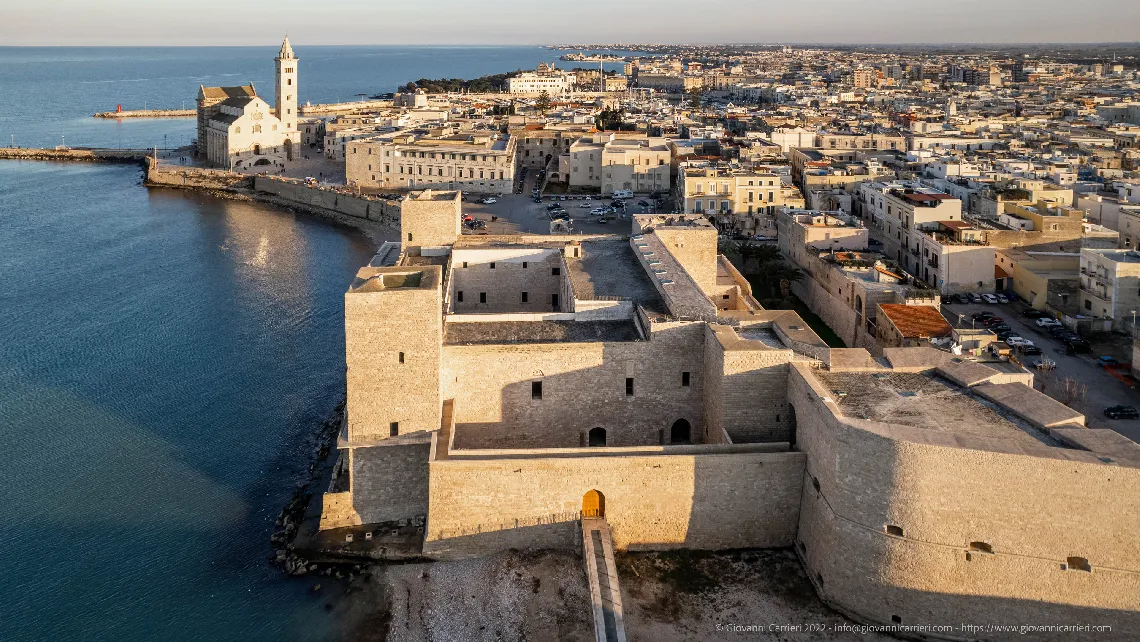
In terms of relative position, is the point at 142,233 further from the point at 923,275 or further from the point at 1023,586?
the point at 1023,586

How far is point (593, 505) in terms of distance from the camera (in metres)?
14.4

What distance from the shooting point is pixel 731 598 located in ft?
44.3

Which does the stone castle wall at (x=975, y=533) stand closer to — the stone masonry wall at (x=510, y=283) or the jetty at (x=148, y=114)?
the stone masonry wall at (x=510, y=283)

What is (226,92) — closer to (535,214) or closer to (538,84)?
(535,214)

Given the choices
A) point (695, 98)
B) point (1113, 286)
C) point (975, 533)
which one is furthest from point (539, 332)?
point (695, 98)

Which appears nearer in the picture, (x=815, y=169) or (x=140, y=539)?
(x=140, y=539)

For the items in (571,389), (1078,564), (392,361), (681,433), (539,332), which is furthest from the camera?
(539,332)

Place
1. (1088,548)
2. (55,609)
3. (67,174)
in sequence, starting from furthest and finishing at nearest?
(67,174) < (55,609) < (1088,548)

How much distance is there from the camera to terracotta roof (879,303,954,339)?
20.4 metres

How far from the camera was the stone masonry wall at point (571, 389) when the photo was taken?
16484 mm

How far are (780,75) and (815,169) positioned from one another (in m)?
105

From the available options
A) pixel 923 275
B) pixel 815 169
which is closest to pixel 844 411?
pixel 923 275

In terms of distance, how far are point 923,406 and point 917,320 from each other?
304 inches

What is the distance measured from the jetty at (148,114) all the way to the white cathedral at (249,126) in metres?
30.6
